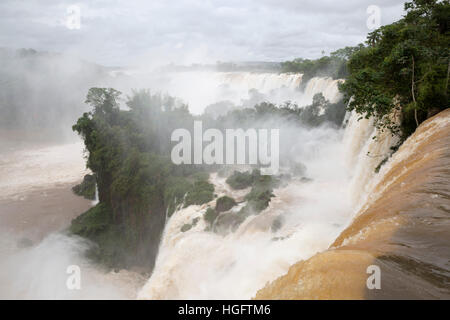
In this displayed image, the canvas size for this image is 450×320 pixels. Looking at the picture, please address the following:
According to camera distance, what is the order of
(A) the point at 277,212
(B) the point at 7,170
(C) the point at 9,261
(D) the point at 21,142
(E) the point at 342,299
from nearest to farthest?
(E) the point at 342,299 < (A) the point at 277,212 < (C) the point at 9,261 < (B) the point at 7,170 < (D) the point at 21,142

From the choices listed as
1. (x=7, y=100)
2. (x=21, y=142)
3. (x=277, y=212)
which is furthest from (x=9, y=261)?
(x=7, y=100)

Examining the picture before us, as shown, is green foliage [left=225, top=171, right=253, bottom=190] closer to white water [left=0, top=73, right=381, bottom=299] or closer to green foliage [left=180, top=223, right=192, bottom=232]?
white water [left=0, top=73, right=381, bottom=299]

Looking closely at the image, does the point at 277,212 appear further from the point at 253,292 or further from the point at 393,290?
the point at 393,290

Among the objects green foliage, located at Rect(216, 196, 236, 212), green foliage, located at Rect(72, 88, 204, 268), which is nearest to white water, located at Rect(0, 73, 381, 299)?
green foliage, located at Rect(216, 196, 236, 212)

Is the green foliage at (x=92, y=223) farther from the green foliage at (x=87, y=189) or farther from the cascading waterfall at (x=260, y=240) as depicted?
the cascading waterfall at (x=260, y=240)

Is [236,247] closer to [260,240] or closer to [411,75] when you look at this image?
[260,240]
